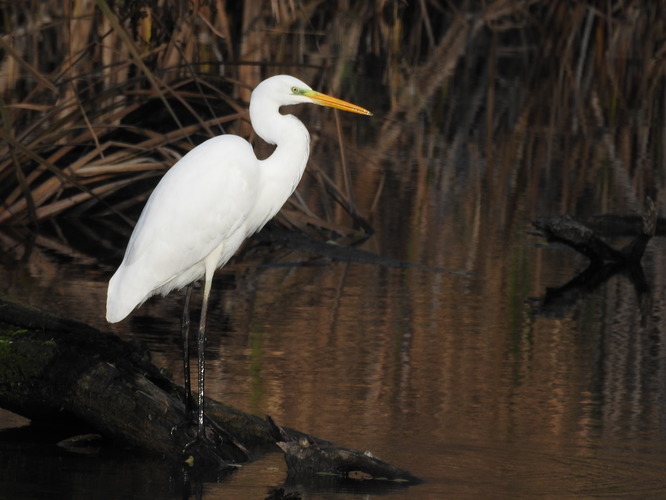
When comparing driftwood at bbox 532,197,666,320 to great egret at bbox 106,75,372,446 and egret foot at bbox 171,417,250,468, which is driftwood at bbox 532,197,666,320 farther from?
egret foot at bbox 171,417,250,468

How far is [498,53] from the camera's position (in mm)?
22219

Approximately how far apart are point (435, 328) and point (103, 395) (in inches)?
96.2

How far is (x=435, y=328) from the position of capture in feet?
22.2

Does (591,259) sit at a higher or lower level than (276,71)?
lower

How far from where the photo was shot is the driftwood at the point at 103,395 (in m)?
4.71

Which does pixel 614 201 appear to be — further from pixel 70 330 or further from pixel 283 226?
pixel 70 330

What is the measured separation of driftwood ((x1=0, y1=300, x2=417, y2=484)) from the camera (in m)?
4.71

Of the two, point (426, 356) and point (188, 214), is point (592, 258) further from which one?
point (188, 214)

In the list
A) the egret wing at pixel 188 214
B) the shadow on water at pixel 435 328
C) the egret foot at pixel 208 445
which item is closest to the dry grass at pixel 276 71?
the shadow on water at pixel 435 328

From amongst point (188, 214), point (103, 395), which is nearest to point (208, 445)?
point (103, 395)

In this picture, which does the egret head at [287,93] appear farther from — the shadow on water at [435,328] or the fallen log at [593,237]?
the fallen log at [593,237]

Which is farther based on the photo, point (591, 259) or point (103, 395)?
point (591, 259)

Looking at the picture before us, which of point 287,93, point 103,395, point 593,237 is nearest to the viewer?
point 103,395

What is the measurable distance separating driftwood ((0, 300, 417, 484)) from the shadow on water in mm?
114
